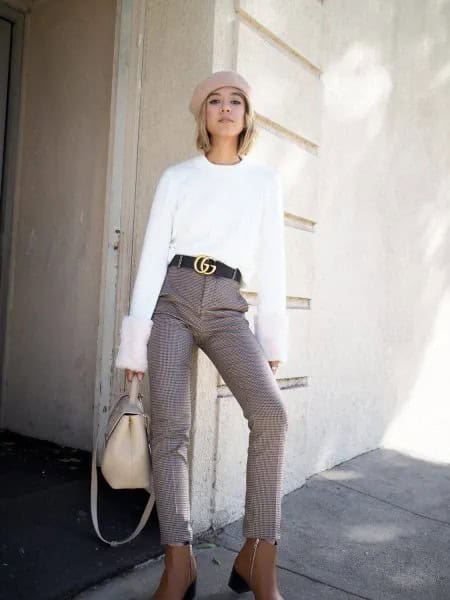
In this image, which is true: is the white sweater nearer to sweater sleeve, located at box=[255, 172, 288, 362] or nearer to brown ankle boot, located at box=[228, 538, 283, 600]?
sweater sleeve, located at box=[255, 172, 288, 362]

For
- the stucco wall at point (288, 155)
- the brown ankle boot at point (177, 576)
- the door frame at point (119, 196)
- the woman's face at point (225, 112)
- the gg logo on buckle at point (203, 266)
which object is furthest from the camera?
the door frame at point (119, 196)

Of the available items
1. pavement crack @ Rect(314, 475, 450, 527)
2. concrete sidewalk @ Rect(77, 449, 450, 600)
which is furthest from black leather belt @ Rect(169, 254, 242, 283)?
pavement crack @ Rect(314, 475, 450, 527)

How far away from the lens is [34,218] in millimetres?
3717

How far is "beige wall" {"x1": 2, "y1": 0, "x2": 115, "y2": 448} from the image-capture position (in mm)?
3463

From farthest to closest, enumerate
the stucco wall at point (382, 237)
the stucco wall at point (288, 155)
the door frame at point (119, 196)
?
the stucco wall at point (382, 237) → the door frame at point (119, 196) → the stucco wall at point (288, 155)

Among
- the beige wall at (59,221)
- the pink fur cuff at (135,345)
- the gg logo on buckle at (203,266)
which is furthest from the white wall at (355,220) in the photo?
the beige wall at (59,221)

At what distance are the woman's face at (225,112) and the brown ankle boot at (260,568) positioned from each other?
1.53m

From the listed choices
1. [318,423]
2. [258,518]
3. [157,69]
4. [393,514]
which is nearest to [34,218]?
[157,69]

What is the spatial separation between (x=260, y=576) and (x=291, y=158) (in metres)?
2.15

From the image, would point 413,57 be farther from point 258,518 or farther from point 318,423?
point 258,518

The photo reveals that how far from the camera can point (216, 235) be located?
2279 millimetres

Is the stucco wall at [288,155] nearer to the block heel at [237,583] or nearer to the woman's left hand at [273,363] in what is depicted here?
the woman's left hand at [273,363]

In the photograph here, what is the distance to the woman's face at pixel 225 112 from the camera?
237 cm


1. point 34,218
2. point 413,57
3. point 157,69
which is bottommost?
point 34,218
